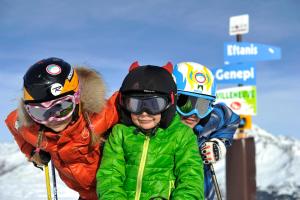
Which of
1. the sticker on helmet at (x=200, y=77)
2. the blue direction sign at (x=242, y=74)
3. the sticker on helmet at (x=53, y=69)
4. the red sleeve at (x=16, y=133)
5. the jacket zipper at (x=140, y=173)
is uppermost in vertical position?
the blue direction sign at (x=242, y=74)

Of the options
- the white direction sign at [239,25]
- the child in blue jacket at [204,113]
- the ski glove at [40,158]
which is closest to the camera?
the ski glove at [40,158]

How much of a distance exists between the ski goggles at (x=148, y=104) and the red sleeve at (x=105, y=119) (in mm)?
307

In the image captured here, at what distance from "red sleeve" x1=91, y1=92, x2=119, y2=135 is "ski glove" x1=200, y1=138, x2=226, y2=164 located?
91 cm

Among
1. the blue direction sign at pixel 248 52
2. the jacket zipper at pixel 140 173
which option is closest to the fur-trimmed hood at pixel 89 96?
the jacket zipper at pixel 140 173

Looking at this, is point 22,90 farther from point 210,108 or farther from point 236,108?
point 236,108

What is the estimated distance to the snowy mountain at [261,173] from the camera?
27.2ft

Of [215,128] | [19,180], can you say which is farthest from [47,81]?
[19,180]

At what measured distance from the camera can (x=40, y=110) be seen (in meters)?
3.04

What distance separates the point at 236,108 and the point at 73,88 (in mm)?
5492

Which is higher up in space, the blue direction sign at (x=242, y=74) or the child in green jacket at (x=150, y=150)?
the blue direction sign at (x=242, y=74)

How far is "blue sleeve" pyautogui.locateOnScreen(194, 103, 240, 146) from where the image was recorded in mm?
3988

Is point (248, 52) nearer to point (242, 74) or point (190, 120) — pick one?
point (242, 74)

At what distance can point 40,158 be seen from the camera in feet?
11.6

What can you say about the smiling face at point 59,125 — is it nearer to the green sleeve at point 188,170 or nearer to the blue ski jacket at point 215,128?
the green sleeve at point 188,170
